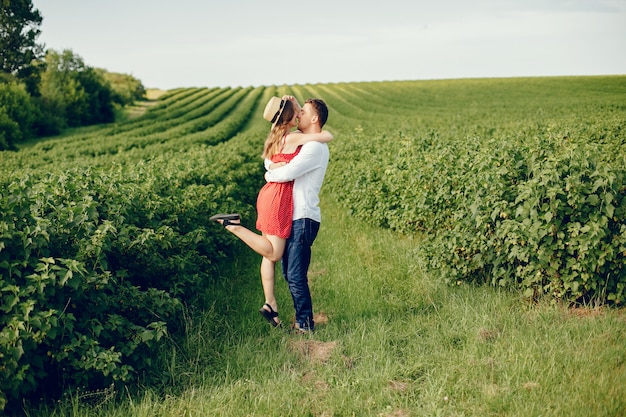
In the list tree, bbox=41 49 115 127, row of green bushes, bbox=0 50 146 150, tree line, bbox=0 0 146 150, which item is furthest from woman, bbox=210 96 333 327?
tree, bbox=41 49 115 127

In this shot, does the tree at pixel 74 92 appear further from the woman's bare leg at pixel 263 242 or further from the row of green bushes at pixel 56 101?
the woman's bare leg at pixel 263 242

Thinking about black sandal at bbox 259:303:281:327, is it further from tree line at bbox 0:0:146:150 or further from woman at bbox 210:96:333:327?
tree line at bbox 0:0:146:150

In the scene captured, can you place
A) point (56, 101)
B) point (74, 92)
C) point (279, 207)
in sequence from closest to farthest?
point (279, 207), point (56, 101), point (74, 92)

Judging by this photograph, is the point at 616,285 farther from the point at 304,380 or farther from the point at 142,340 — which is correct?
the point at 142,340

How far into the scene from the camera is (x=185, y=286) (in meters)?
5.22

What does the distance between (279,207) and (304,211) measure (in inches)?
9.4

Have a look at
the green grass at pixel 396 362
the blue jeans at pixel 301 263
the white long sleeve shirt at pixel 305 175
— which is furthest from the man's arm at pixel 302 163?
the green grass at pixel 396 362

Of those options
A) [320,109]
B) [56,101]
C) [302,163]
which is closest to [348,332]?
[302,163]

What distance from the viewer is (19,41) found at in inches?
1991

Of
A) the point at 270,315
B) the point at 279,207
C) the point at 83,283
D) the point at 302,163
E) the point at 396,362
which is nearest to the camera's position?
the point at 83,283

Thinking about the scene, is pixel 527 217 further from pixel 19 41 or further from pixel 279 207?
pixel 19 41

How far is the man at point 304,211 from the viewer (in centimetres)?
475

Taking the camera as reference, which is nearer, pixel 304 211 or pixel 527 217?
pixel 304 211

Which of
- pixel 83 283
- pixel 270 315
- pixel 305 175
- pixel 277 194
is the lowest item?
pixel 270 315
